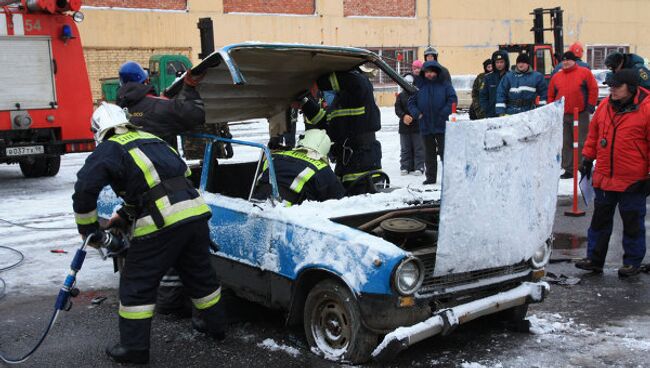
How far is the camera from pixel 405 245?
471 cm

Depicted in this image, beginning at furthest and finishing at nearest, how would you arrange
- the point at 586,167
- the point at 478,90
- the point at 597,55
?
the point at 597,55 < the point at 478,90 < the point at 586,167

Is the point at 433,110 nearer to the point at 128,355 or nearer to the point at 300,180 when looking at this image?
the point at 300,180

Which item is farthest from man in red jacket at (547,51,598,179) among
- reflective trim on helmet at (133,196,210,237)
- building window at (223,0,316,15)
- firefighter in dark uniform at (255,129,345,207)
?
building window at (223,0,316,15)

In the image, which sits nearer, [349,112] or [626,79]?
[626,79]

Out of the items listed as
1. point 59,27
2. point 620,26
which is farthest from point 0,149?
point 620,26

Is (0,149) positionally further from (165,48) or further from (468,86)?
(468,86)

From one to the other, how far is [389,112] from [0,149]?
18207mm

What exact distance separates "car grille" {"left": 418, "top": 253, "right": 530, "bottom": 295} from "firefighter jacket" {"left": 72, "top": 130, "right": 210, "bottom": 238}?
58.4 inches

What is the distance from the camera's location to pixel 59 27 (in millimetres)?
12000

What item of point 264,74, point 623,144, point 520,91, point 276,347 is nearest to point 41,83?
point 264,74

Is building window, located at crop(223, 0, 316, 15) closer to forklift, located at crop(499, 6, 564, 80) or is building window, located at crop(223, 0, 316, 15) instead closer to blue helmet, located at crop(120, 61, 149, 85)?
forklift, located at crop(499, 6, 564, 80)

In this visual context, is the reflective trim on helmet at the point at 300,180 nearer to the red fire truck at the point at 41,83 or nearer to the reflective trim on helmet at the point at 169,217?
the reflective trim on helmet at the point at 169,217

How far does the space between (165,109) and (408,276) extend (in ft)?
7.54

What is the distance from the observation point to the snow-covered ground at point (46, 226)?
21.4 ft
